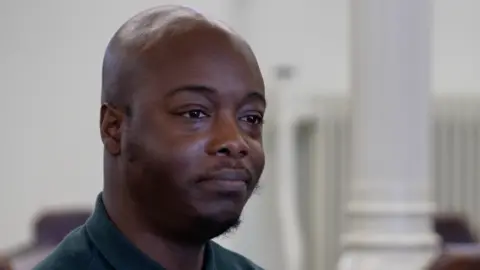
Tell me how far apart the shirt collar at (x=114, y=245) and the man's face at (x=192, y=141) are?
0.11ft

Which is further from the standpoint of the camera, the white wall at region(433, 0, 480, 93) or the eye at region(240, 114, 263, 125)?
the white wall at region(433, 0, 480, 93)

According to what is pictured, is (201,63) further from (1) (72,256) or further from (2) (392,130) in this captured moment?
(2) (392,130)

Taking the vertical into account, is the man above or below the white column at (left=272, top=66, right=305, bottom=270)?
above

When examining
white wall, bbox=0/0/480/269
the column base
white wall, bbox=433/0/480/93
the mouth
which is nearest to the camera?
the mouth

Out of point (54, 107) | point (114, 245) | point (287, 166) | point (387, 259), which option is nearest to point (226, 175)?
point (114, 245)

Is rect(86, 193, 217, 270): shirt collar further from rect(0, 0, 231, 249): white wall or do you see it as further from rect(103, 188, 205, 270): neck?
rect(0, 0, 231, 249): white wall

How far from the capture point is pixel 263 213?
451cm

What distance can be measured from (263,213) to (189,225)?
3.83 metres

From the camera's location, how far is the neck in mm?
720

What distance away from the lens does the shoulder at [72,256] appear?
0.73 meters

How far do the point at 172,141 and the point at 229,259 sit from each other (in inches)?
7.6

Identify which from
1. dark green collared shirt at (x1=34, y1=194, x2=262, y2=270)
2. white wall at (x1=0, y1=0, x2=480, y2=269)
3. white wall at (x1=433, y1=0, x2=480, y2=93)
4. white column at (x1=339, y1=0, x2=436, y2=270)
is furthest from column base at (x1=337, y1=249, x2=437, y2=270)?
white wall at (x1=433, y1=0, x2=480, y2=93)

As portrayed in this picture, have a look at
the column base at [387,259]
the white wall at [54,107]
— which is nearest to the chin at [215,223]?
the column base at [387,259]

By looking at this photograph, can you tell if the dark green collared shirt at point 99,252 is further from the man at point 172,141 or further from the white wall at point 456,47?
the white wall at point 456,47
